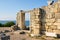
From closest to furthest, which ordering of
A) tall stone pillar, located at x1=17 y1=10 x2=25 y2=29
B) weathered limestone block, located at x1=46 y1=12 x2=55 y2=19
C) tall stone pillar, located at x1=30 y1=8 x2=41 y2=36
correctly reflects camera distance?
weathered limestone block, located at x1=46 y1=12 x2=55 y2=19 < tall stone pillar, located at x1=30 y1=8 x2=41 y2=36 < tall stone pillar, located at x1=17 y1=10 x2=25 y2=29

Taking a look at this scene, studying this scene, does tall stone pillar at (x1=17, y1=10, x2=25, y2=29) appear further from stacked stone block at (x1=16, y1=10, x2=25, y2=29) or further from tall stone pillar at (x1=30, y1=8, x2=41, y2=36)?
tall stone pillar at (x1=30, y1=8, x2=41, y2=36)

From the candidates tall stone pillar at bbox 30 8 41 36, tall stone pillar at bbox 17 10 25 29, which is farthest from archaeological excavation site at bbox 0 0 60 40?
tall stone pillar at bbox 17 10 25 29

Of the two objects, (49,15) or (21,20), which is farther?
(21,20)

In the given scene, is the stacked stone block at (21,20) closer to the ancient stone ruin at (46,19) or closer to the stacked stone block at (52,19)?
the ancient stone ruin at (46,19)

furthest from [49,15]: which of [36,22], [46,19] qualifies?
[36,22]

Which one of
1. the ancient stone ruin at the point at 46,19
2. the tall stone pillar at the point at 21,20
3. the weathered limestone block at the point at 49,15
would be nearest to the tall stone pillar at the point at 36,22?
the ancient stone ruin at the point at 46,19

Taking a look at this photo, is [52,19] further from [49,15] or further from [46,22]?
[46,22]

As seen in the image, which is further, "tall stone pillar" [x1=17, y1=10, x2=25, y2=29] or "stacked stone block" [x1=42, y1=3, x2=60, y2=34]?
"tall stone pillar" [x1=17, y1=10, x2=25, y2=29]

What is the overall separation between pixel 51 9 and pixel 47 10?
0.24 meters

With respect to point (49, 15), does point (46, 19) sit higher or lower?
lower

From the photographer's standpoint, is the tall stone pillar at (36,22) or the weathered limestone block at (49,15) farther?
the tall stone pillar at (36,22)

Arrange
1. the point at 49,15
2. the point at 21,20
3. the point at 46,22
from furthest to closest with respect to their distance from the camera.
Answer: the point at 21,20 → the point at 46,22 → the point at 49,15

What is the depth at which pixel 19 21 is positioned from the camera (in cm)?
2469

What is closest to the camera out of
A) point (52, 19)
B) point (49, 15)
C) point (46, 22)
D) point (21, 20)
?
point (52, 19)
